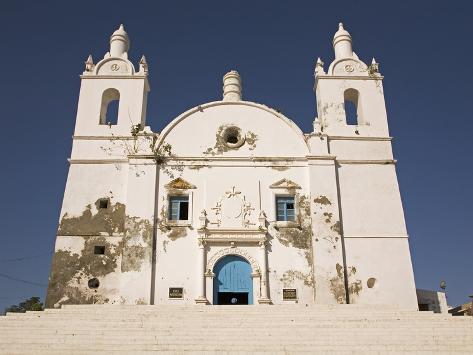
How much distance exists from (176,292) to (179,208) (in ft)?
10.3

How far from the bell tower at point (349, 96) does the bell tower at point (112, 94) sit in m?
7.38

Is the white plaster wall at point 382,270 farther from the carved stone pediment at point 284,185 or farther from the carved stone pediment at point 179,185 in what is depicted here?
the carved stone pediment at point 179,185

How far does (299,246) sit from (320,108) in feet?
20.1

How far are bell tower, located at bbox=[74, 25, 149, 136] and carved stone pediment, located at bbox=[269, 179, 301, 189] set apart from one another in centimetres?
590

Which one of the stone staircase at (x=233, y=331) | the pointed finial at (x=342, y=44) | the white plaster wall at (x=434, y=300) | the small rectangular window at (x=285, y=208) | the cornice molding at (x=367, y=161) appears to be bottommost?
the stone staircase at (x=233, y=331)

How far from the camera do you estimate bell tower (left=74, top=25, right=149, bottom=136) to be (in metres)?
20.2

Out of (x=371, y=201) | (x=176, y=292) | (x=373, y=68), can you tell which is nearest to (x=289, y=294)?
(x=176, y=292)

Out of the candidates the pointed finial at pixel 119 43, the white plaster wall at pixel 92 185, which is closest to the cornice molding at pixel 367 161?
the white plaster wall at pixel 92 185

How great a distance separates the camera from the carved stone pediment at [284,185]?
19047 millimetres

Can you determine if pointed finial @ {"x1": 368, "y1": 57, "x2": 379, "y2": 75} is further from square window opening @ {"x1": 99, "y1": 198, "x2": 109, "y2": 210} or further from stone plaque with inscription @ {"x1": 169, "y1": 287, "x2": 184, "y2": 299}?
square window opening @ {"x1": 99, "y1": 198, "x2": 109, "y2": 210}

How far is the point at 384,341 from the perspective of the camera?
1128cm

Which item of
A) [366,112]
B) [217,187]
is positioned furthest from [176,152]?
[366,112]

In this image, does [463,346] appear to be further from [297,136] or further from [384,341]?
[297,136]

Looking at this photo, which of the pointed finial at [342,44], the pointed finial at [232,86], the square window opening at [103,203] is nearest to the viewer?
the square window opening at [103,203]
